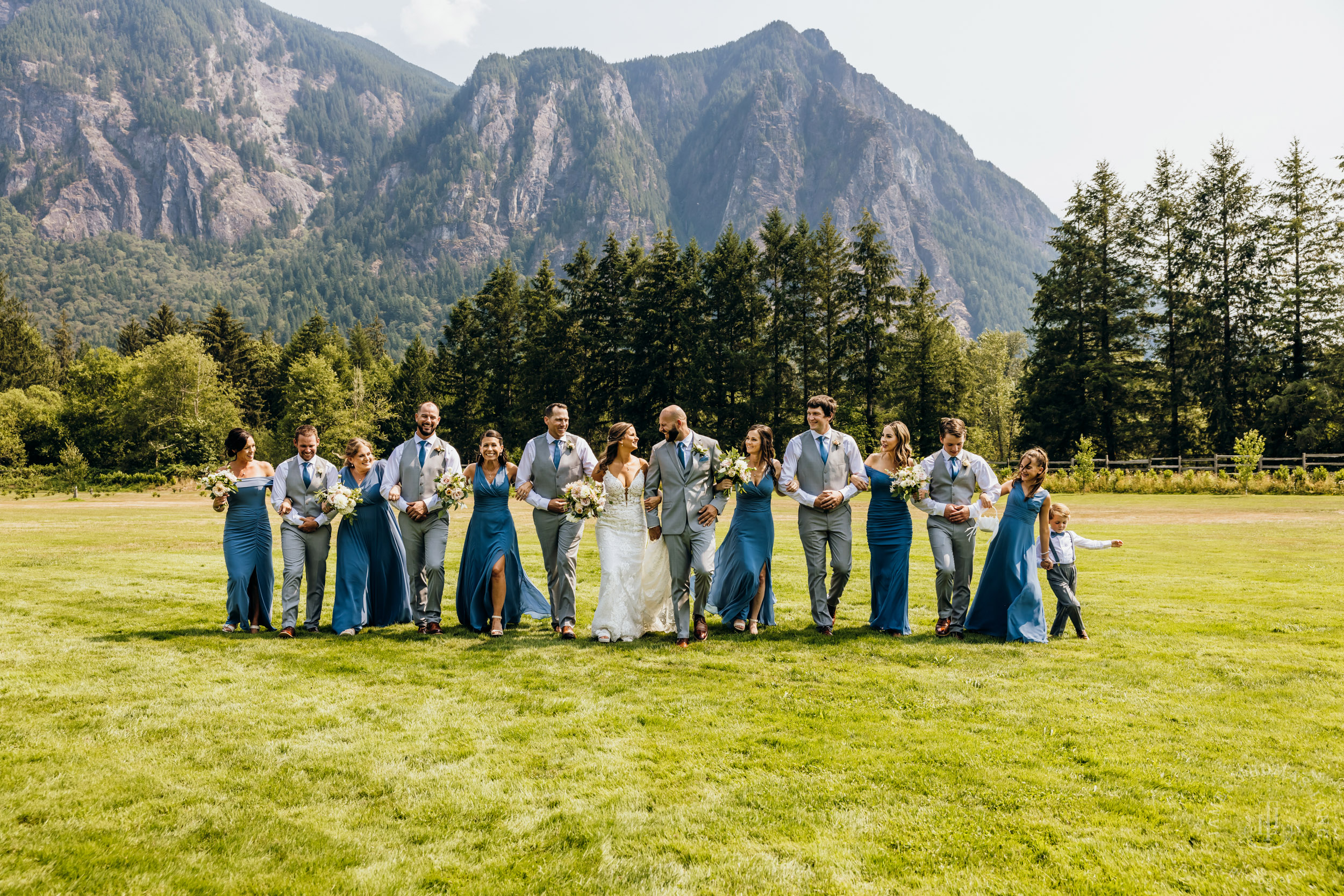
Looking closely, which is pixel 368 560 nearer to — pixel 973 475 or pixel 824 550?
pixel 824 550

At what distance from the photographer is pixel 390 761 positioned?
16.7ft

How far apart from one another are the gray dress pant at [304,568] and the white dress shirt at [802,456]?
525 centimetres

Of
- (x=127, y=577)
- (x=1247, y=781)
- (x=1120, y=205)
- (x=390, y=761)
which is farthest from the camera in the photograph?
(x=1120, y=205)

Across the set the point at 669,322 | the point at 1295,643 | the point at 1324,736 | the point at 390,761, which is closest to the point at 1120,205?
Result: the point at 669,322

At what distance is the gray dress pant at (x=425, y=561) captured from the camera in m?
8.85

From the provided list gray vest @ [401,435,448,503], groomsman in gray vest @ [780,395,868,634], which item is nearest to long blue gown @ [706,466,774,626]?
groomsman in gray vest @ [780,395,868,634]

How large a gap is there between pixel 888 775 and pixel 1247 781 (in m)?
2.08

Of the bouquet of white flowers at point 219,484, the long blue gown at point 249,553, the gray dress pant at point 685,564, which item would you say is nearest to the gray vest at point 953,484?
the gray dress pant at point 685,564

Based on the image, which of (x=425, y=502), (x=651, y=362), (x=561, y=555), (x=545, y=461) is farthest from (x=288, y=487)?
(x=651, y=362)

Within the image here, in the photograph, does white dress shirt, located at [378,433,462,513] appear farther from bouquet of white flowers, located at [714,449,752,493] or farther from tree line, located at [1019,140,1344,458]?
tree line, located at [1019,140,1344,458]

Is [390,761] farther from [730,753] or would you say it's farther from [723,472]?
[723,472]

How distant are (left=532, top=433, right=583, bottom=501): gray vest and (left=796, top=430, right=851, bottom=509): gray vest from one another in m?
2.60

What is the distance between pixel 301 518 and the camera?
894 centimetres

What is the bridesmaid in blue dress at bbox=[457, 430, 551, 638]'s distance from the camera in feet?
28.9
